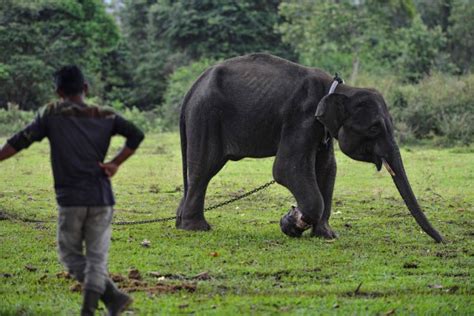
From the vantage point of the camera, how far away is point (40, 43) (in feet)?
156

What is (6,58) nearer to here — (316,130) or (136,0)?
(136,0)

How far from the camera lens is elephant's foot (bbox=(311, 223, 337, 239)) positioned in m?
11.8

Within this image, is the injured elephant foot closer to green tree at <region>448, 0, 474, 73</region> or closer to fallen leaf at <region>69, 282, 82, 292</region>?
fallen leaf at <region>69, 282, 82, 292</region>

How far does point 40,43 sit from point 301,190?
1495 inches

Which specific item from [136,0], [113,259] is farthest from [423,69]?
[113,259]

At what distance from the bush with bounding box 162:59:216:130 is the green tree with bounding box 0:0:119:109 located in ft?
17.2

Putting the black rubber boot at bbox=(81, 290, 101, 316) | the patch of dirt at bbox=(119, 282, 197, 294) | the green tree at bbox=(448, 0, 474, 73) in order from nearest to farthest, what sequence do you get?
1. the black rubber boot at bbox=(81, 290, 101, 316)
2. the patch of dirt at bbox=(119, 282, 197, 294)
3. the green tree at bbox=(448, 0, 474, 73)

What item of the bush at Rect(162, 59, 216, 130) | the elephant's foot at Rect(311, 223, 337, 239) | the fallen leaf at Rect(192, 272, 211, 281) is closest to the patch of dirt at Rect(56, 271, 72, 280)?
the fallen leaf at Rect(192, 272, 211, 281)

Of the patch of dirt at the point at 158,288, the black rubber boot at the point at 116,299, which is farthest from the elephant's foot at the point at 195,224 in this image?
the black rubber boot at the point at 116,299

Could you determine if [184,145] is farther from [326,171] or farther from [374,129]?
[374,129]

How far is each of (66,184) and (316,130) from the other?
209 inches

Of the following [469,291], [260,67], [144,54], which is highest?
[260,67]

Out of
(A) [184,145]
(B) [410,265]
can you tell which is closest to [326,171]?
(A) [184,145]

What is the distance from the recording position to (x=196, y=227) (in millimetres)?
12398
